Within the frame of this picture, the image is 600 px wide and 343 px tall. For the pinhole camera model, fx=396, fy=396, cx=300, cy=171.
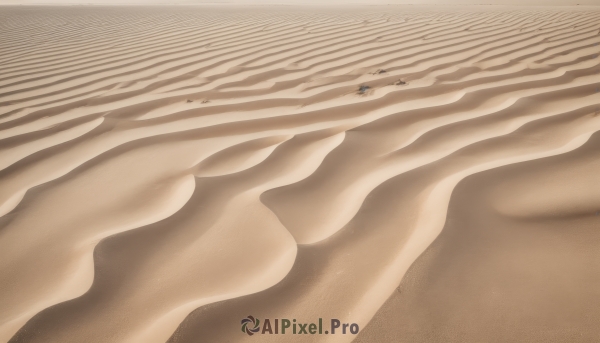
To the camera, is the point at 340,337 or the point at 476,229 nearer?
the point at 340,337

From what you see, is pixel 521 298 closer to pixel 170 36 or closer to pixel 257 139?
pixel 257 139

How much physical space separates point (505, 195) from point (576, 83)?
5.11 feet

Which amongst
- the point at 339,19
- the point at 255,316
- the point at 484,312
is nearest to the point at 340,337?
the point at 255,316

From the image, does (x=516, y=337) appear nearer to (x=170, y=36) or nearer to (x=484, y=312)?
(x=484, y=312)

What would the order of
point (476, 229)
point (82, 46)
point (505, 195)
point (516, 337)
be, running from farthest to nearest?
point (82, 46), point (505, 195), point (476, 229), point (516, 337)

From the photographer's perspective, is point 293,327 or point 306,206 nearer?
point 293,327

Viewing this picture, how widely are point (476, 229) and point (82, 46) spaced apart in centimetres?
417

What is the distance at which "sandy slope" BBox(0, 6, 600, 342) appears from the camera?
84 cm

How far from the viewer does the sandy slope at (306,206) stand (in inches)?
32.9

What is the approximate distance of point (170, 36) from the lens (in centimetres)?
434

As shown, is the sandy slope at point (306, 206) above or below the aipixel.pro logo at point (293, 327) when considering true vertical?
above

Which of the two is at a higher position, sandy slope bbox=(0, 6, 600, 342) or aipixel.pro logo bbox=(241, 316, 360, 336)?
sandy slope bbox=(0, 6, 600, 342)

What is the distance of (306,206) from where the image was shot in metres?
1.19

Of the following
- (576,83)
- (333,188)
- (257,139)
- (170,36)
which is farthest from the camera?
(170,36)
